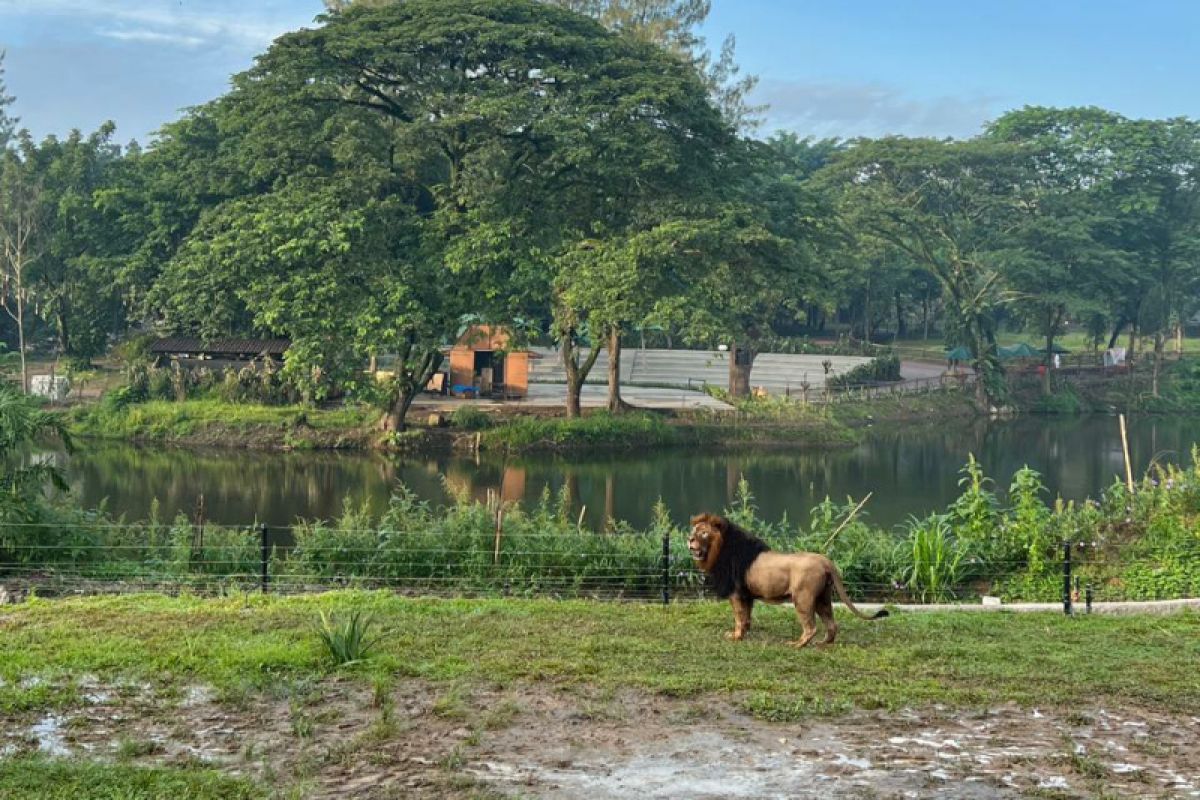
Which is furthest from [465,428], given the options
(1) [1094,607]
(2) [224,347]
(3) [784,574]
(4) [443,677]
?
(4) [443,677]

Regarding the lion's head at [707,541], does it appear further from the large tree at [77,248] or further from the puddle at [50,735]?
the large tree at [77,248]

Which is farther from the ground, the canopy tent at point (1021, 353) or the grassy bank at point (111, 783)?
the canopy tent at point (1021, 353)

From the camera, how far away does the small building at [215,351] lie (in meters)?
40.9

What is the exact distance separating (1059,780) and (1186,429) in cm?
4558

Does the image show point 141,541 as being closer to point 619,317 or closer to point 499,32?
point 619,317

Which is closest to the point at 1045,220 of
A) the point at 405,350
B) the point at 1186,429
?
the point at 1186,429

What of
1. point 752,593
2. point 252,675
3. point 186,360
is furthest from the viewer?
point 186,360

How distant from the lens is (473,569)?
14.8 meters

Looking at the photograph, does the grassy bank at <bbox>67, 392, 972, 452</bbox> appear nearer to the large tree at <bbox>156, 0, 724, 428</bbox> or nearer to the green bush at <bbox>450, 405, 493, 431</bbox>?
the green bush at <bbox>450, 405, 493, 431</bbox>

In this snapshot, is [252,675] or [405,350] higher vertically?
[405,350]

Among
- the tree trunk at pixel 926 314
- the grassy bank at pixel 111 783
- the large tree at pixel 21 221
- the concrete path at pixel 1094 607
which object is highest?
the large tree at pixel 21 221

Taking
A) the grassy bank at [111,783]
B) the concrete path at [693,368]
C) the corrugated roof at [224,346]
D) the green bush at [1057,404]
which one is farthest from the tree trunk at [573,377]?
the grassy bank at [111,783]

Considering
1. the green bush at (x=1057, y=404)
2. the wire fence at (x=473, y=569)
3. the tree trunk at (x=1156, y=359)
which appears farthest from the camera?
the tree trunk at (x=1156, y=359)

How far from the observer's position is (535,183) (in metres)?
35.3
